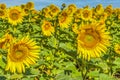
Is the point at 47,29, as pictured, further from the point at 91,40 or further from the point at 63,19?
the point at 91,40

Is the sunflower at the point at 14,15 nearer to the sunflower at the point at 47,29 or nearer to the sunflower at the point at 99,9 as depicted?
the sunflower at the point at 47,29

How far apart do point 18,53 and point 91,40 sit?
2.57 feet

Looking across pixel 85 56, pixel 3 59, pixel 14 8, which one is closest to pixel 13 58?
pixel 3 59

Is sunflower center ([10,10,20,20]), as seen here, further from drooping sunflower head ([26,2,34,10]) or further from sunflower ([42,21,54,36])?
drooping sunflower head ([26,2,34,10])

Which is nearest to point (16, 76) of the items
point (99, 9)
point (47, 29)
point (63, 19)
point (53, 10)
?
point (47, 29)

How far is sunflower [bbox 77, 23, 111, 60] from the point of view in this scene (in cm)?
443

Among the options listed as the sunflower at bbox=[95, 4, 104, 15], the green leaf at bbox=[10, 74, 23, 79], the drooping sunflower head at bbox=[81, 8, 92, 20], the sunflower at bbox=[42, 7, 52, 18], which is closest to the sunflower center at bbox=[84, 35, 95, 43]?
the green leaf at bbox=[10, 74, 23, 79]

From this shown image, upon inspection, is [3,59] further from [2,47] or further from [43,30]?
[43,30]

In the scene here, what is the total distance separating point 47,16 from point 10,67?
7.51 metres

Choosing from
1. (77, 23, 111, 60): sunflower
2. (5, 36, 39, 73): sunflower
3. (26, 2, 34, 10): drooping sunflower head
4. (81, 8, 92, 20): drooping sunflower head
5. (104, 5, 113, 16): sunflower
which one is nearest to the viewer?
(5, 36, 39, 73): sunflower

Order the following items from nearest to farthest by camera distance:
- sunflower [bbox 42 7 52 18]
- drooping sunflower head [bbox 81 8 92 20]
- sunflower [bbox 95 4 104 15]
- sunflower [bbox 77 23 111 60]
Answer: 1. sunflower [bbox 77 23 111 60]
2. sunflower [bbox 42 7 52 18]
3. drooping sunflower head [bbox 81 8 92 20]
4. sunflower [bbox 95 4 104 15]

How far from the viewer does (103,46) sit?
454 centimetres

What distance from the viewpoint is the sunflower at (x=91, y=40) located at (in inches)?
175

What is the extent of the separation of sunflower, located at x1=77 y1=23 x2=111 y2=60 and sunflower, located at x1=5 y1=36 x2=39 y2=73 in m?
0.49
